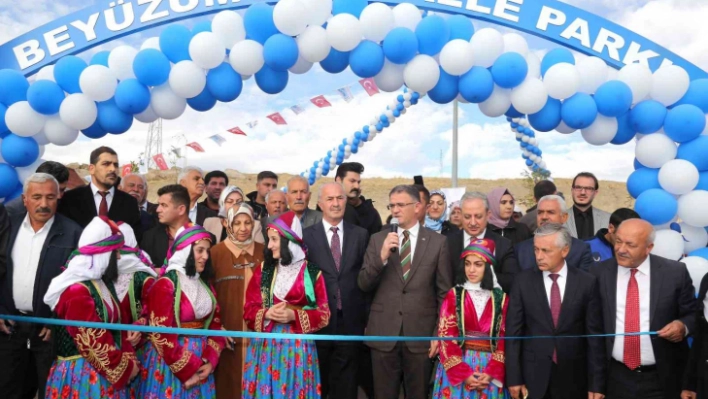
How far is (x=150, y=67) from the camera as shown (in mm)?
4566

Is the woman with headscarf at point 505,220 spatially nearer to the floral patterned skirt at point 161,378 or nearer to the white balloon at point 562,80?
the white balloon at point 562,80

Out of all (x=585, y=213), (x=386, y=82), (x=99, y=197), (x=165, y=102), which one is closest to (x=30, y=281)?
(x=99, y=197)

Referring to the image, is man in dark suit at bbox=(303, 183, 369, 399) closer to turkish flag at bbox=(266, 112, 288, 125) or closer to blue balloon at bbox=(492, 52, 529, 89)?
blue balloon at bbox=(492, 52, 529, 89)

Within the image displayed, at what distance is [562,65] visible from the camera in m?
4.80

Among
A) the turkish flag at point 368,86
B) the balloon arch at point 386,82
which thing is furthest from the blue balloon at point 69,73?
→ the turkish flag at point 368,86

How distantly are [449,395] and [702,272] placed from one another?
239 cm

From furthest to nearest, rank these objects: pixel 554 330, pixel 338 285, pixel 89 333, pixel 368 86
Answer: pixel 368 86, pixel 338 285, pixel 554 330, pixel 89 333

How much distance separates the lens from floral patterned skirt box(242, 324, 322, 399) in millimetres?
3508

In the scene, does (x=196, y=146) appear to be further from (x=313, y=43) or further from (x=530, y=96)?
(x=530, y=96)

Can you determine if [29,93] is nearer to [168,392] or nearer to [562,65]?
[168,392]

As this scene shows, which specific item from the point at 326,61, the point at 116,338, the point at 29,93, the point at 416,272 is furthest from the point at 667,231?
the point at 29,93

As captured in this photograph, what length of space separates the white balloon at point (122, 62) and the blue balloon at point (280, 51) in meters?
1.05

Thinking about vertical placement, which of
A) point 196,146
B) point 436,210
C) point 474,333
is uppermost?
point 196,146

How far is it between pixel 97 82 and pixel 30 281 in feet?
5.31
